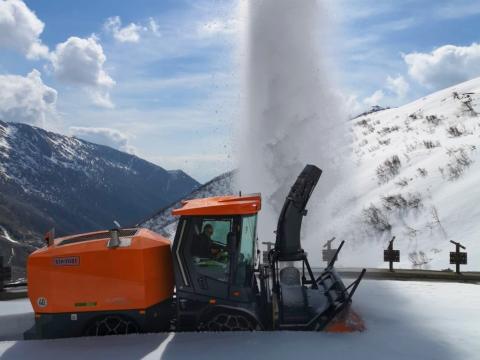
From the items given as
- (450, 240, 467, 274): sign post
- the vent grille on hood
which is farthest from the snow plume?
the vent grille on hood

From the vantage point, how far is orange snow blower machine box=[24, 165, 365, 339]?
681 centimetres

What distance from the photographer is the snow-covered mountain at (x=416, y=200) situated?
15.5m

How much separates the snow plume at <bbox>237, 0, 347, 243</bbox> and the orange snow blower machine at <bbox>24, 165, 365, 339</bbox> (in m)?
9.49

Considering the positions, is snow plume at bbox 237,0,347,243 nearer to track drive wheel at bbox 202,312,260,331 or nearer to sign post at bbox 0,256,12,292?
sign post at bbox 0,256,12,292

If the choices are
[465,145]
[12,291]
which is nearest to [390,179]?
[465,145]

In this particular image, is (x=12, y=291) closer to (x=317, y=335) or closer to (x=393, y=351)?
(x=317, y=335)

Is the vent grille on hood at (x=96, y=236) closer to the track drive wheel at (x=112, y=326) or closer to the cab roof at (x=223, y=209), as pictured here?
the cab roof at (x=223, y=209)

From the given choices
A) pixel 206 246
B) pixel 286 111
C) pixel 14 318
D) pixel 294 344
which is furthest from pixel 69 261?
pixel 286 111

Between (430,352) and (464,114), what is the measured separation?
25.3 meters

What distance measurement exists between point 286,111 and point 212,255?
42.7 ft

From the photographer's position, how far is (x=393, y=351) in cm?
624

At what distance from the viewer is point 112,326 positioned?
278 inches

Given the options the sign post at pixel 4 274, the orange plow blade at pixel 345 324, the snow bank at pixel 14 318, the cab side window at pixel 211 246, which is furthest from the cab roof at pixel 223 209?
the sign post at pixel 4 274

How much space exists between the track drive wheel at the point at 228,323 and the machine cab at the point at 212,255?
0.84 ft
